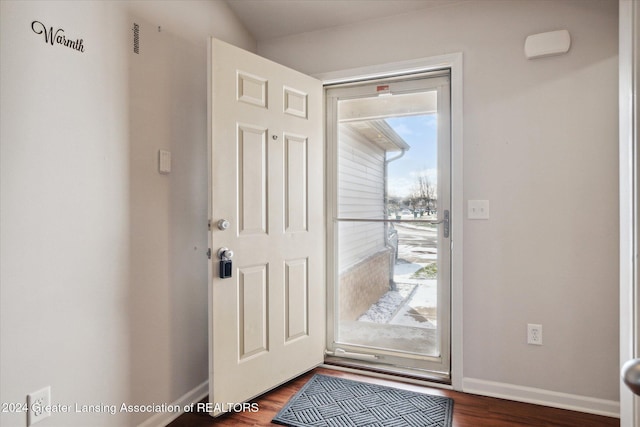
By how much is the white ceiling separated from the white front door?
45 centimetres

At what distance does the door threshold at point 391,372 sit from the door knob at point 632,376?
2043 mm

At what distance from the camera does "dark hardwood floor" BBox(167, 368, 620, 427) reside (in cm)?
194

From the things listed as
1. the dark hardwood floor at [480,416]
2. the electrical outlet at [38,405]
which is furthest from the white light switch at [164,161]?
the dark hardwood floor at [480,416]

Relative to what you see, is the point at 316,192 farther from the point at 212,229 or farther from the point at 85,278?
the point at 85,278

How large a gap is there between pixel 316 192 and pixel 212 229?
0.87 m

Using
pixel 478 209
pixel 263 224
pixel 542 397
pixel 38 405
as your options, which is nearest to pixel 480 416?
pixel 542 397

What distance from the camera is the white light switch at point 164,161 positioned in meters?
1.91

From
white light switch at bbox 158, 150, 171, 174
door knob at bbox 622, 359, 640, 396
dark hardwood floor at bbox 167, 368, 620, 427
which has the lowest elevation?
dark hardwood floor at bbox 167, 368, 620, 427

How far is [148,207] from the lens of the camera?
1.86 m

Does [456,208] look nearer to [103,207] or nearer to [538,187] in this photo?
[538,187]

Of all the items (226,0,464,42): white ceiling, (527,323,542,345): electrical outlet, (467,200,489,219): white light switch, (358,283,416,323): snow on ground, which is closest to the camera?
(527,323,542,345): electrical outlet

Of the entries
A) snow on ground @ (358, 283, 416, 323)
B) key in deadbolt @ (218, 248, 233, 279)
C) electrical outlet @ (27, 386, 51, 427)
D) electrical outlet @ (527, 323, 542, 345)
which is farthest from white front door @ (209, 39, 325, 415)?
electrical outlet @ (527, 323, 542, 345)

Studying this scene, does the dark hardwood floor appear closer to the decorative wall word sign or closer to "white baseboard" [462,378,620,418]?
"white baseboard" [462,378,620,418]

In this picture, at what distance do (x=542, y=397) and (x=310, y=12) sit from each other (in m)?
2.86
